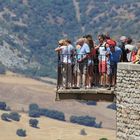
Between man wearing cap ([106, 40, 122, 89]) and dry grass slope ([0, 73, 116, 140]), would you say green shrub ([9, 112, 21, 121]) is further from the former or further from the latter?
man wearing cap ([106, 40, 122, 89])

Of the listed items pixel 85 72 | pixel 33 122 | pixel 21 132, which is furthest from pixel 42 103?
pixel 85 72

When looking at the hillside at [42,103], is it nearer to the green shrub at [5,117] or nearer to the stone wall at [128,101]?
the green shrub at [5,117]

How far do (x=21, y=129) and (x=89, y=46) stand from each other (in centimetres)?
12771

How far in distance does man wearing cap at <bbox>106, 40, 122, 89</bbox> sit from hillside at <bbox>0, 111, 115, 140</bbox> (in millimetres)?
116418

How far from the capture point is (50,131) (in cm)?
15450

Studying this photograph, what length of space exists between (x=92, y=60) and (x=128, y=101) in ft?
11.6

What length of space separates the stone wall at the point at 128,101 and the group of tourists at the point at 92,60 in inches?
71.8

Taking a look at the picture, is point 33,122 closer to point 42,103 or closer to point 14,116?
point 14,116

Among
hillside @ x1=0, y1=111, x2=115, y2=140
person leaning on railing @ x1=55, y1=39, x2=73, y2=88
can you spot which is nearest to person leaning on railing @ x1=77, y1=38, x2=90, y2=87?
person leaning on railing @ x1=55, y1=39, x2=73, y2=88

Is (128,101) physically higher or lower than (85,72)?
lower

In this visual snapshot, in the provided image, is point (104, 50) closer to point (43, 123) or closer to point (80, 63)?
point (80, 63)

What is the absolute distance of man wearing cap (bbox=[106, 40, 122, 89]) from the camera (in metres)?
20.3

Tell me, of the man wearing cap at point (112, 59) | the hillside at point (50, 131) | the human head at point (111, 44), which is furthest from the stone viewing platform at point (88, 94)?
the hillside at point (50, 131)

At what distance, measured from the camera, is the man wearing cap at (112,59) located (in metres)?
20.3
